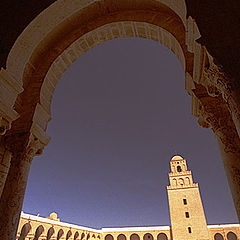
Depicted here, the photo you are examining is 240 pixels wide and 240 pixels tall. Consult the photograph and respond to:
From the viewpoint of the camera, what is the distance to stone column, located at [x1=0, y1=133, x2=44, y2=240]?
257 cm

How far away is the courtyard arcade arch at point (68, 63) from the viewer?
7.49ft

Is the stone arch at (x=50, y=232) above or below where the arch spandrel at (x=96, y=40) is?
below

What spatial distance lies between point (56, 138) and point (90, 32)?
1866 cm

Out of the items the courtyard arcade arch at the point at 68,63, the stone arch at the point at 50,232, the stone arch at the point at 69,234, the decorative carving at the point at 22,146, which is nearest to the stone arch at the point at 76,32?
the courtyard arcade arch at the point at 68,63

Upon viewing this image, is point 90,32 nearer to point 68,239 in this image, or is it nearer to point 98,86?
point 98,86

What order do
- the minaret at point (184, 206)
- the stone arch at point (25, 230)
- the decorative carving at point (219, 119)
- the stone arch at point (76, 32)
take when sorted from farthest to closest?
the minaret at point (184, 206) < the stone arch at point (25, 230) < the stone arch at point (76, 32) < the decorative carving at point (219, 119)

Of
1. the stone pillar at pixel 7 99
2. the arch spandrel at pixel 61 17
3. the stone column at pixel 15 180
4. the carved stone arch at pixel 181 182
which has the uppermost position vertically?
the carved stone arch at pixel 181 182

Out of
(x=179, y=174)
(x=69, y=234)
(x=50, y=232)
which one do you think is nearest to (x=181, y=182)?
(x=179, y=174)

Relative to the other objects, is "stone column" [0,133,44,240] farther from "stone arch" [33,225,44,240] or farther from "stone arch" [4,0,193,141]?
"stone arch" [33,225,44,240]

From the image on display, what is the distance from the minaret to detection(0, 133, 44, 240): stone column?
26816 mm

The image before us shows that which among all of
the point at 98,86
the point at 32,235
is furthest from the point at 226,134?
the point at 32,235

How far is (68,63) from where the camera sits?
4.34 metres

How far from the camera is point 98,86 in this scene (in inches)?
726

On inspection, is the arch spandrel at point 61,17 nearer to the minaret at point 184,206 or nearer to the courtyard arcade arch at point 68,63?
the courtyard arcade arch at point 68,63
